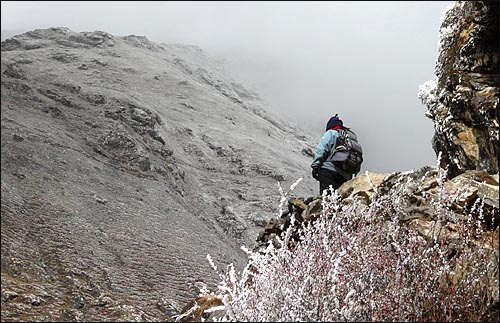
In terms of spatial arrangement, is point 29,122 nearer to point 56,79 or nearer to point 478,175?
point 56,79

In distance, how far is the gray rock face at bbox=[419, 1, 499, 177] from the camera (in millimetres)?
7770

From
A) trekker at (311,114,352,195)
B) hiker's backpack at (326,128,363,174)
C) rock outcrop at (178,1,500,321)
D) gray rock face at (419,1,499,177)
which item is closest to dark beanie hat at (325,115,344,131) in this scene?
trekker at (311,114,352,195)

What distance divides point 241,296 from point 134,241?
1655 cm

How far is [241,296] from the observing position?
12.6 ft

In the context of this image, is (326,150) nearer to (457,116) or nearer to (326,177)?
(326,177)

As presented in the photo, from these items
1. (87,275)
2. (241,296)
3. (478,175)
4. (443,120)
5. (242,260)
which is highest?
(443,120)

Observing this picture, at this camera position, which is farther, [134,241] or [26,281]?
[134,241]

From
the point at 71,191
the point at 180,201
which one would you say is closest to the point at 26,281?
the point at 71,191

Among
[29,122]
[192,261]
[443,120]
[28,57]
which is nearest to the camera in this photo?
[443,120]

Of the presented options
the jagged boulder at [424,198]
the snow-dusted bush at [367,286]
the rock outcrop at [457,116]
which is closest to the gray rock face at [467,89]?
the rock outcrop at [457,116]

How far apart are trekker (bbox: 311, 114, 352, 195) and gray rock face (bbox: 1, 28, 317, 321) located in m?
5.07

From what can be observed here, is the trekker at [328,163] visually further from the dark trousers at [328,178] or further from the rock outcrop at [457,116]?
the rock outcrop at [457,116]

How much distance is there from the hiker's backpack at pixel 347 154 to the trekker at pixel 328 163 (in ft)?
0.22

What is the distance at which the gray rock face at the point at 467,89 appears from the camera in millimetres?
7770
